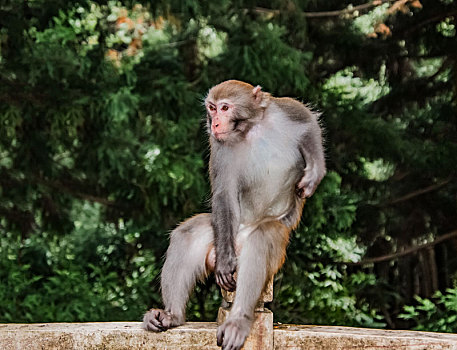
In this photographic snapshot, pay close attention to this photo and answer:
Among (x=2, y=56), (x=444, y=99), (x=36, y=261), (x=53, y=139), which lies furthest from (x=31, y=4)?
(x=444, y=99)

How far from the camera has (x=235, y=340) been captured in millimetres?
3807

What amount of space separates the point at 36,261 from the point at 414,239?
4.84 meters

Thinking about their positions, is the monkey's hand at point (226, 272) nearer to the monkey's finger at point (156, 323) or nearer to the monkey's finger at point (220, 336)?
the monkey's finger at point (220, 336)

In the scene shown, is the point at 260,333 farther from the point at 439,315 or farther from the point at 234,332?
the point at 439,315

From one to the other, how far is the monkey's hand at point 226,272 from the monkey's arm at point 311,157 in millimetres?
509

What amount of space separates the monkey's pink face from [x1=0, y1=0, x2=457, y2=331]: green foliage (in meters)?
3.66

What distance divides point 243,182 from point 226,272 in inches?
20.8

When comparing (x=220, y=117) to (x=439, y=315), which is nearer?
(x=220, y=117)

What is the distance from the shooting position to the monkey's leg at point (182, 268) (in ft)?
13.6

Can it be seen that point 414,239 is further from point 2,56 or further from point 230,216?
point 230,216

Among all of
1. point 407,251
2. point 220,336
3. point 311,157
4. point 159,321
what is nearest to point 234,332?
point 220,336

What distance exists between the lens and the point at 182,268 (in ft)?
13.6

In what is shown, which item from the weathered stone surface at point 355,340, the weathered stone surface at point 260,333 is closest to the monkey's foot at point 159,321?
the weathered stone surface at point 260,333

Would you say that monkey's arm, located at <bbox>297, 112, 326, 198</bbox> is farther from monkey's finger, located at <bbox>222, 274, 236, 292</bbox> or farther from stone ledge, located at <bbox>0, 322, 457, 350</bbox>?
stone ledge, located at <bbox>0, 322, 457, 350</bbox>
